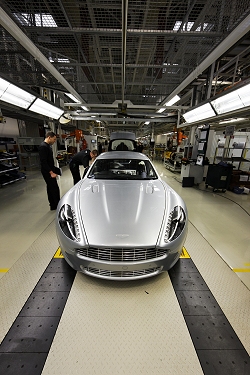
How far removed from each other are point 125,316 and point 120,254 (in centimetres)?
50

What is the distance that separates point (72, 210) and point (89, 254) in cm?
48

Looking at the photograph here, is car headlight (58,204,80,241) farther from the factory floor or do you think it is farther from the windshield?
the windshield

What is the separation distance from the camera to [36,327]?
1.19 metres

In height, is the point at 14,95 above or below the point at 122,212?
above

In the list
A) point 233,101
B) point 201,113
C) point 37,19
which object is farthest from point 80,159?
point 233,101

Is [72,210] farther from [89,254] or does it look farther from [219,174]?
[219,174]

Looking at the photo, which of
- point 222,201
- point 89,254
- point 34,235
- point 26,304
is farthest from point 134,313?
point 222,201

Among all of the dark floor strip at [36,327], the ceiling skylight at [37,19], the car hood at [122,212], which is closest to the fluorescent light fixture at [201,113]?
the car hood at [122,212]

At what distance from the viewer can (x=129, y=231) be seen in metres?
1.36

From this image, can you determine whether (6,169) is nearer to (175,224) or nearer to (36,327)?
(36,327)

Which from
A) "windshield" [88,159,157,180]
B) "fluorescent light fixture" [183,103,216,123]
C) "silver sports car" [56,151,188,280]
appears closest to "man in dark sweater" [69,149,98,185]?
"windshield" [88,159,157,180]

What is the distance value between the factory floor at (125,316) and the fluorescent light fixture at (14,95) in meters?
2.55

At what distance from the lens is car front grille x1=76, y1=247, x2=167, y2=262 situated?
1.29 meters

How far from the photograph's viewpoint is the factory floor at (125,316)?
1004 mm
